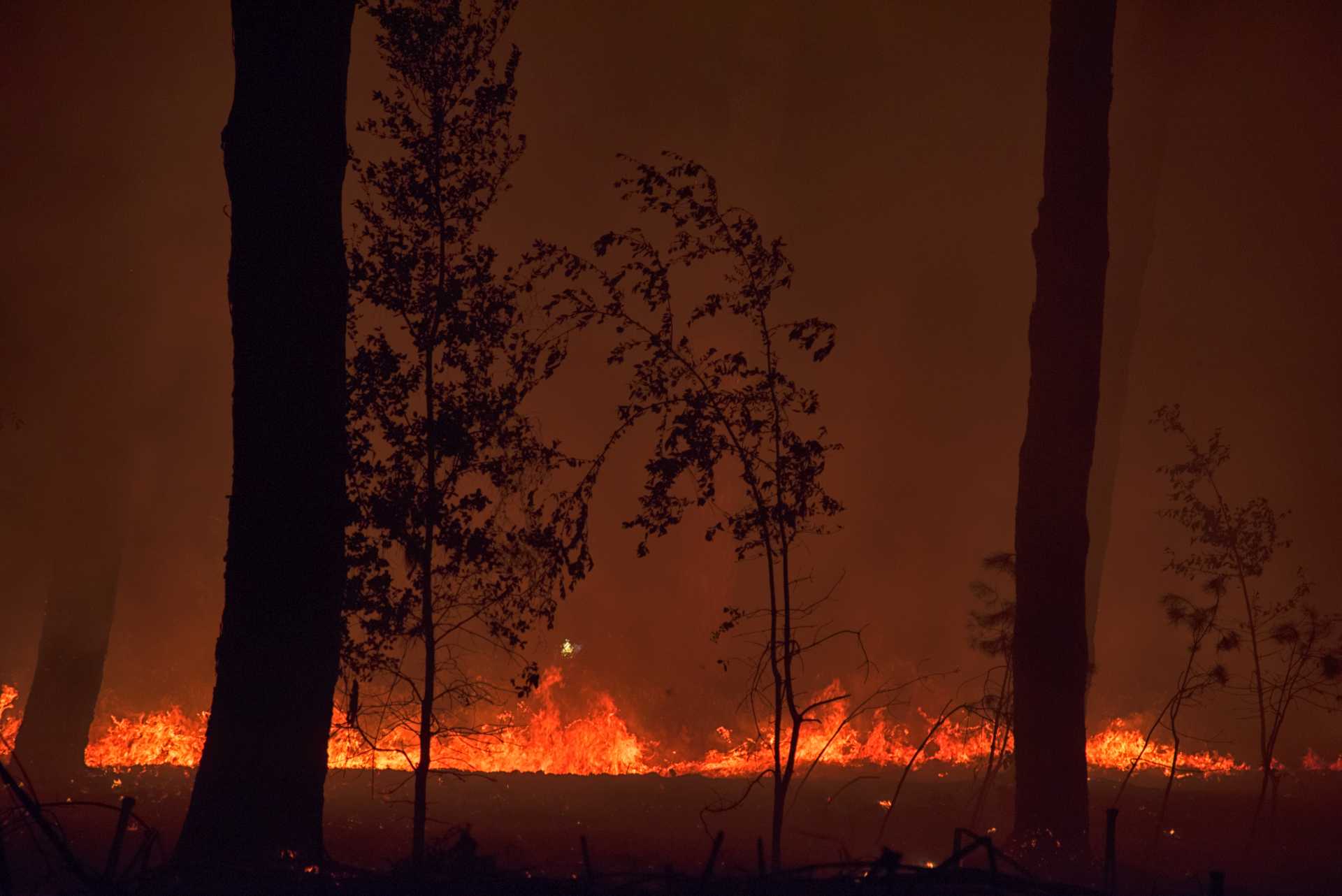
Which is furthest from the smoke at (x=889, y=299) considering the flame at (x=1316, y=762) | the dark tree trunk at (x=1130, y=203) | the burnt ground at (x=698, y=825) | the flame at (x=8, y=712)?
the burnt ground at (x=698, y=825)

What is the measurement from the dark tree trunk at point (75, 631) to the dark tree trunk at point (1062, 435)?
13.9 metres

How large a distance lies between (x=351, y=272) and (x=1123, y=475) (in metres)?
31.2

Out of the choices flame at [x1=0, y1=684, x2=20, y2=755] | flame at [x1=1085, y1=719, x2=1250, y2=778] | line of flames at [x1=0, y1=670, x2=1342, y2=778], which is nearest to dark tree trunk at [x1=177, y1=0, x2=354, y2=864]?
line of flames at [x1=0, y1=670, x2=1342, y2=778]

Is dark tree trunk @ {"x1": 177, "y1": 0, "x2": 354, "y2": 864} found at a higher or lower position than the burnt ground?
higher

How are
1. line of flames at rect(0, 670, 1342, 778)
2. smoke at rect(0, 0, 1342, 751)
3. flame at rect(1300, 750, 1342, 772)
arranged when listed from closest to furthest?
line of flames at rect(0, 670, 1342, 778)
flame at rect(1300, 750, 1342, 772)
smoke at rect(0, 0, 1342, 751)

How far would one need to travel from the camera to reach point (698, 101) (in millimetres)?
35562

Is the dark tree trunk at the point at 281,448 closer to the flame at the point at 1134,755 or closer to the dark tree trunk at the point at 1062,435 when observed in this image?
the dark tree trunk at the point at 1062,435

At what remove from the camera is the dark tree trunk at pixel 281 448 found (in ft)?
19.4

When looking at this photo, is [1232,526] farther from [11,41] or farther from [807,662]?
[11,41]

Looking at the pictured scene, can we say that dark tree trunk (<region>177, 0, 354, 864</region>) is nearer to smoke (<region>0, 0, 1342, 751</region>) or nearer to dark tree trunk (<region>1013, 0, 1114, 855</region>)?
dark tree trunk (<region>1013, 0, 1114, 855</region>)

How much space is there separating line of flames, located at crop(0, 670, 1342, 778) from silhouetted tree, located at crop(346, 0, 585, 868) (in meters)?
13.2

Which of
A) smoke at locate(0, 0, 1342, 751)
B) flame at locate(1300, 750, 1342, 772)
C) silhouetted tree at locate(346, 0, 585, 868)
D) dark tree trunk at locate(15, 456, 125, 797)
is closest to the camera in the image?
silhouetted tree at locate(346, 0, 585, 868)

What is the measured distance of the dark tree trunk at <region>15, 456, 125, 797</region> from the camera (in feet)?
53.7

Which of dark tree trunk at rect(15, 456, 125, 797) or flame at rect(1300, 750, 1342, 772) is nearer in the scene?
dark tree trunk at rect(15, 456, 125, 797)
